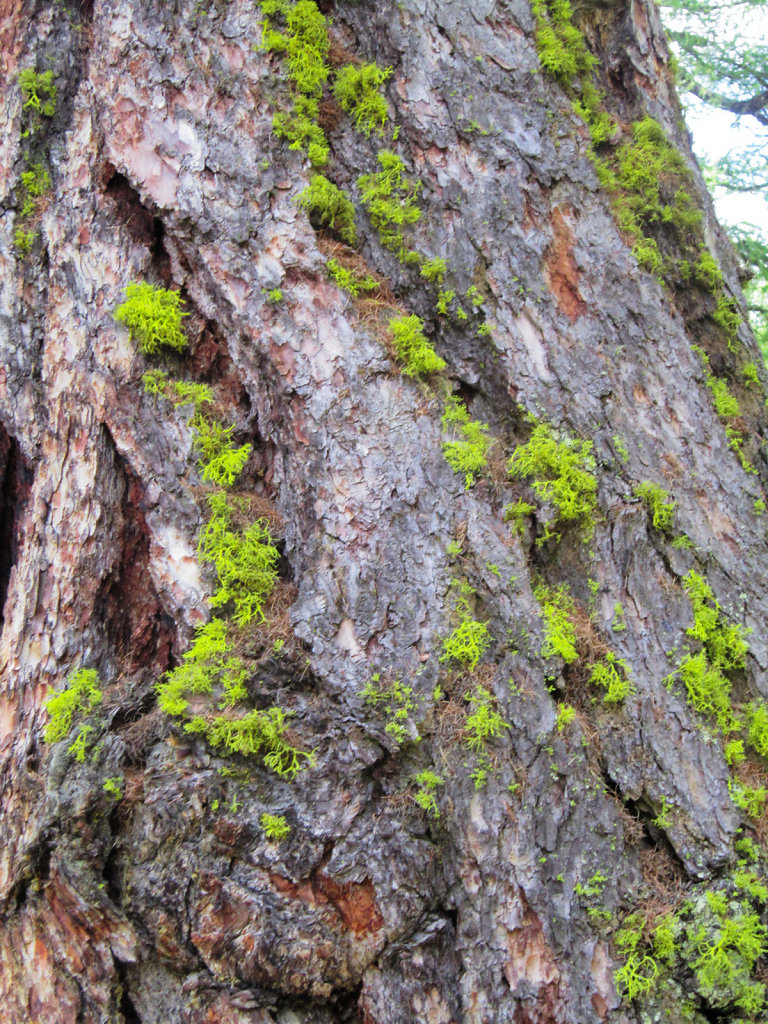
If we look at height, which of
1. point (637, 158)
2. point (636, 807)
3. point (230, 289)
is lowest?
point (636, 807)

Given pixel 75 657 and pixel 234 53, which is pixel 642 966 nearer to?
pixel 75 657

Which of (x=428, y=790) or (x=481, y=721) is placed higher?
(x=481, y=721)

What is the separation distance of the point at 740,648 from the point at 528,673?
3.08 ft

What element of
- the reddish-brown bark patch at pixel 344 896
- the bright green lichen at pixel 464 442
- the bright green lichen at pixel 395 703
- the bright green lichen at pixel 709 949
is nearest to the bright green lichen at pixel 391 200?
the bright green lichen at pixel 464 442

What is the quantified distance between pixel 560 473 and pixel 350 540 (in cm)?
96

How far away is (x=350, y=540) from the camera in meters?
2.91

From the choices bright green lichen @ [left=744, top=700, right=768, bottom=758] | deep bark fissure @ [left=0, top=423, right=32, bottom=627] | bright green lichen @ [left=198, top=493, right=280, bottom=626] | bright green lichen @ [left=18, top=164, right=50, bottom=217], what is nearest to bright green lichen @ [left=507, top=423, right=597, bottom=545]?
bright green lichen @ [left=744, top=700, right=768, bottom=758]

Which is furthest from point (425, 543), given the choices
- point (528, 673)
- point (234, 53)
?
point (234, 53)

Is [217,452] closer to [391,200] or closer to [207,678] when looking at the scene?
[207,678]

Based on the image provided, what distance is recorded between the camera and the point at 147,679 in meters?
3.09

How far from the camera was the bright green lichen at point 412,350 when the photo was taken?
3158mm

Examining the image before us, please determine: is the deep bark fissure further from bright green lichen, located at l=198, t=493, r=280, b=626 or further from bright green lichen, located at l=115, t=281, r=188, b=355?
bright green lichen, located at l=198, t=493, r=280, b=626

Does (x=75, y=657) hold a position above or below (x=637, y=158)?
below

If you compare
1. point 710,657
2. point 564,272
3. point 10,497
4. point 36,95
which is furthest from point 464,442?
point 36,95
